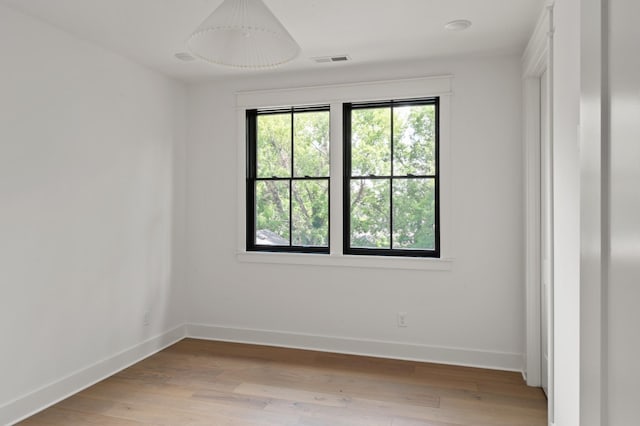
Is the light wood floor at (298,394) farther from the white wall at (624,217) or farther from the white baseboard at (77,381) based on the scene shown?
the white wall at (624,217)

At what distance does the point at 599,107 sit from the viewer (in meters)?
0.61

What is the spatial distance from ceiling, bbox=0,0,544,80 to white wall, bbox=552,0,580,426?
74 cm

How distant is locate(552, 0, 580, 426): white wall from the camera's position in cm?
188

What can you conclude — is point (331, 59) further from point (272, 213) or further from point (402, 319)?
point (402, 319)

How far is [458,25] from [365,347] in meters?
2.77

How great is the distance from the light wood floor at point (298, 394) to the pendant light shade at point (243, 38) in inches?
86.5

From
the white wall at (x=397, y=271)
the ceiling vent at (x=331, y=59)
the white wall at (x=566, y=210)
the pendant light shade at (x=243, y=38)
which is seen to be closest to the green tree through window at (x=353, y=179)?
the white wall at (x=397, y=271)

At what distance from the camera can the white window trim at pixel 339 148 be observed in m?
3.70

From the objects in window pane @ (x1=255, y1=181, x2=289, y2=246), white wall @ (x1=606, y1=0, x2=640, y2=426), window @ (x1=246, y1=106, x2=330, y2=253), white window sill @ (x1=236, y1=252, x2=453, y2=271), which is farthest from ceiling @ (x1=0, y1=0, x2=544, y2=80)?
white wall @ (x1=606, y1=0, x2=640, y2=426)

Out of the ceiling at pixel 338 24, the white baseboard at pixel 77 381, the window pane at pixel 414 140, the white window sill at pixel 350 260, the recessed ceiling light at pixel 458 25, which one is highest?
the ceiling at pixel 338 24

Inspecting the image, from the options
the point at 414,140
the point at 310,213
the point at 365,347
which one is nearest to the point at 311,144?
the point at 310,213

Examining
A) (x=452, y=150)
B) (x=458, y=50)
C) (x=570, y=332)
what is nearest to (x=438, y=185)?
(x=452, y=150)

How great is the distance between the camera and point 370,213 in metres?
4.01

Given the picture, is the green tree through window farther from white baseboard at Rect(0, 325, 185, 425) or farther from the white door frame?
white baseboard at Rect(0, 325, 185, 425)
